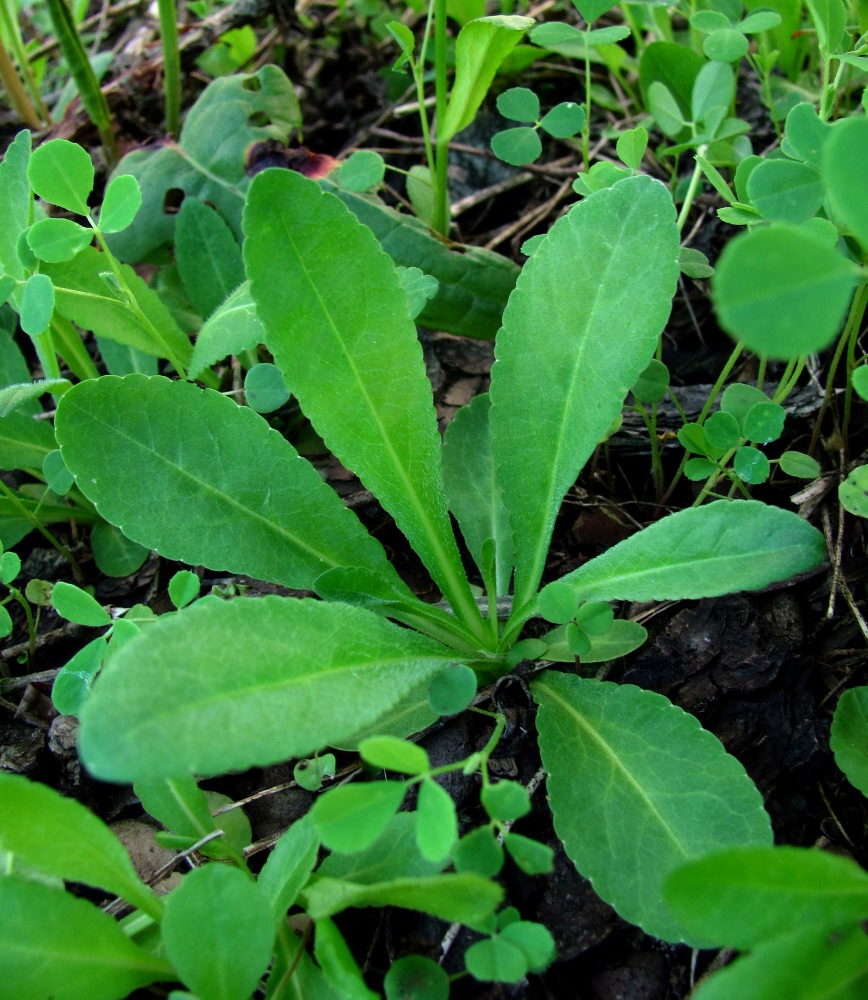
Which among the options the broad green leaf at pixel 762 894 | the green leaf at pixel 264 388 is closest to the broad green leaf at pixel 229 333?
the green leaf at pixel 264 388

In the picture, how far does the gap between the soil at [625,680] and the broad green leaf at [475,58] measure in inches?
14.2

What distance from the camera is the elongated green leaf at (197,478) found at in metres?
1.48

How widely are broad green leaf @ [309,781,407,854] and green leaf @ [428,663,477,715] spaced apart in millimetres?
254

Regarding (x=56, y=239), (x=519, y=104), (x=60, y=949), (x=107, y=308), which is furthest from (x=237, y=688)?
(x=519, y=104)

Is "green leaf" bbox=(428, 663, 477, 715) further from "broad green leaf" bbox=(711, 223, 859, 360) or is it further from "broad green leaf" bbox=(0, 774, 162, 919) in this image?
"broad green leaf" bbox=(711, 223, 859, 360)

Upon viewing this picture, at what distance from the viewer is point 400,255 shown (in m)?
2.04

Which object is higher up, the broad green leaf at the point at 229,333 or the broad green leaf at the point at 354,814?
the broad green leaf at the point at 229,333

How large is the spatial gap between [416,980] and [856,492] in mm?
1066

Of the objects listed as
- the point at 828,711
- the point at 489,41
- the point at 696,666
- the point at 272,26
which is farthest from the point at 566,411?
the point at 272,26

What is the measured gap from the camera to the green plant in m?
1.12

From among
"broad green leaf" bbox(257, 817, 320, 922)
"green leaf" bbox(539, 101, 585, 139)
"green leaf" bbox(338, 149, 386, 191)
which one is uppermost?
"green leaf" bbox(338, 149, 386, 191)

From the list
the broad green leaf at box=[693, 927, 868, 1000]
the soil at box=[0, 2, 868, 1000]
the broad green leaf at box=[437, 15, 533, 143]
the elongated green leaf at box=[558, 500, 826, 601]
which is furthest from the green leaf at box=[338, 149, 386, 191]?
the broad green leaf at box=[693, 927, 868, 1000]

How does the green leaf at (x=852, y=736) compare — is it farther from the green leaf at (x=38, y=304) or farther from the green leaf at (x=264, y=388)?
the green leaf at (x=38, y=304)

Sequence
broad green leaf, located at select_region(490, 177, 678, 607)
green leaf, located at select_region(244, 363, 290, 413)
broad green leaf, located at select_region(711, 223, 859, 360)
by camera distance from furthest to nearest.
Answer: green leaf, located at select_region(244, 363, 290, 413), broad green leaf, located at select_region(490, 177, 678, 607), broad green leaf, located at select_region(711, 223, 859, 360)
